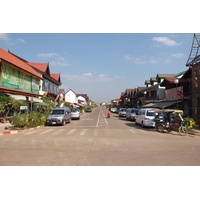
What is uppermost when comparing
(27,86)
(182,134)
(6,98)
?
(27,86)

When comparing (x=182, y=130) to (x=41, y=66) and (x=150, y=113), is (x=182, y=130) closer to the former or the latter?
(x=150, y=113)

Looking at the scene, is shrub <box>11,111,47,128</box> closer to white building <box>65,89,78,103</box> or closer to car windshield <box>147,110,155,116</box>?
car windshield <box>147,110,155,116</box>

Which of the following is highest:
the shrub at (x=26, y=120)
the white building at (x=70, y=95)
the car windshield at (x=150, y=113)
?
the white building at (x=70, y=95)

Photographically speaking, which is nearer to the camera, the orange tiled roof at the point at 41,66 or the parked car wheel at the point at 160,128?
the parked car wheel at the point at 160,128

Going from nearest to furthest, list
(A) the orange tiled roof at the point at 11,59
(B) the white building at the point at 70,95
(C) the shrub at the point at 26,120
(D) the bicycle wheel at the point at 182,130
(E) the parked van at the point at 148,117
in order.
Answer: (D) the bicycle wheel at the point at 182,130
(C) the shrub at the point at 26,120
(E) the parked van at the point at 148,117
(A) the orange tiled roof at the point at 11,59
(B) the white building at the point at 70,95

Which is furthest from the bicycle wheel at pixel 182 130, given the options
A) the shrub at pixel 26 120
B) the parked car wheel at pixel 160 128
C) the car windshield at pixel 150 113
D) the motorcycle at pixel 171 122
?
the shrub at pixel 26 120

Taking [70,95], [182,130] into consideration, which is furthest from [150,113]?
[70,95]

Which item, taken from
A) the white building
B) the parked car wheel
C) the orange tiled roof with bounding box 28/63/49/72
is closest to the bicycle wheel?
the parked car wheel

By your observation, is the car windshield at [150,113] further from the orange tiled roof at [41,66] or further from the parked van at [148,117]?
the orange tiled roof at [41,66]

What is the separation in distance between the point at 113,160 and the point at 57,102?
126ft

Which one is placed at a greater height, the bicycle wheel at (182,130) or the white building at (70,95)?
the white building at (70,95)
